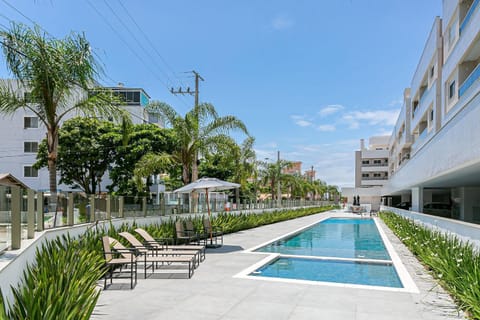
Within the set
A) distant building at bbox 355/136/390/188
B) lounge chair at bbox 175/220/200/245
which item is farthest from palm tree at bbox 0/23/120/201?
distant building at bbox 355/136/390/188

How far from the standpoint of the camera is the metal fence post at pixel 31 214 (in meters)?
6.84

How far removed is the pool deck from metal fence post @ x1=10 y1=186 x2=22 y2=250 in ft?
5.13

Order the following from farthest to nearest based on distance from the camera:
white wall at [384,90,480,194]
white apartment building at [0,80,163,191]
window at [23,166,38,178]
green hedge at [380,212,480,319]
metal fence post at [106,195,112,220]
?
window at [23,166,38,178]
white apartment building at [0,80,163,191]
metal fence post at [106,195,112,220]
white wall at [384,90,480,194]
green hedge at [380,212,480,319]

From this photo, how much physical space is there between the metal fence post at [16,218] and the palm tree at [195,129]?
1264 cm

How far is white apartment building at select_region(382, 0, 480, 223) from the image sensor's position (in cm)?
1020

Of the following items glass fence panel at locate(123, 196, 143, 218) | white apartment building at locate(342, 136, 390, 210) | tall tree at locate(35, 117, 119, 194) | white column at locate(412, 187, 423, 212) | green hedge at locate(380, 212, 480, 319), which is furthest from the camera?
white apartment building at locate(342, 136, 390, 210)

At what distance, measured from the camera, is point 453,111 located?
20.4 meters

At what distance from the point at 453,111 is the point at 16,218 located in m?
20.8

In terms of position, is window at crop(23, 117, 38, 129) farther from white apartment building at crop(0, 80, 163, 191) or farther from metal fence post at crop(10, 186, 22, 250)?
metal fence post at crop(10, 186, 22, 250)

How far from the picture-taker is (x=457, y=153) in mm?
10633

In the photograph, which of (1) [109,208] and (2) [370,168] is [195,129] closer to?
(1) [109,208]

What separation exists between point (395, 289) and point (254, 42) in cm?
1253

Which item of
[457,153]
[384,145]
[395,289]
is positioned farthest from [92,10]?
[384,145]

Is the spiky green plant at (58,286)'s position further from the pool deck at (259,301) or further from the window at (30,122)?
the window at (30,122)
